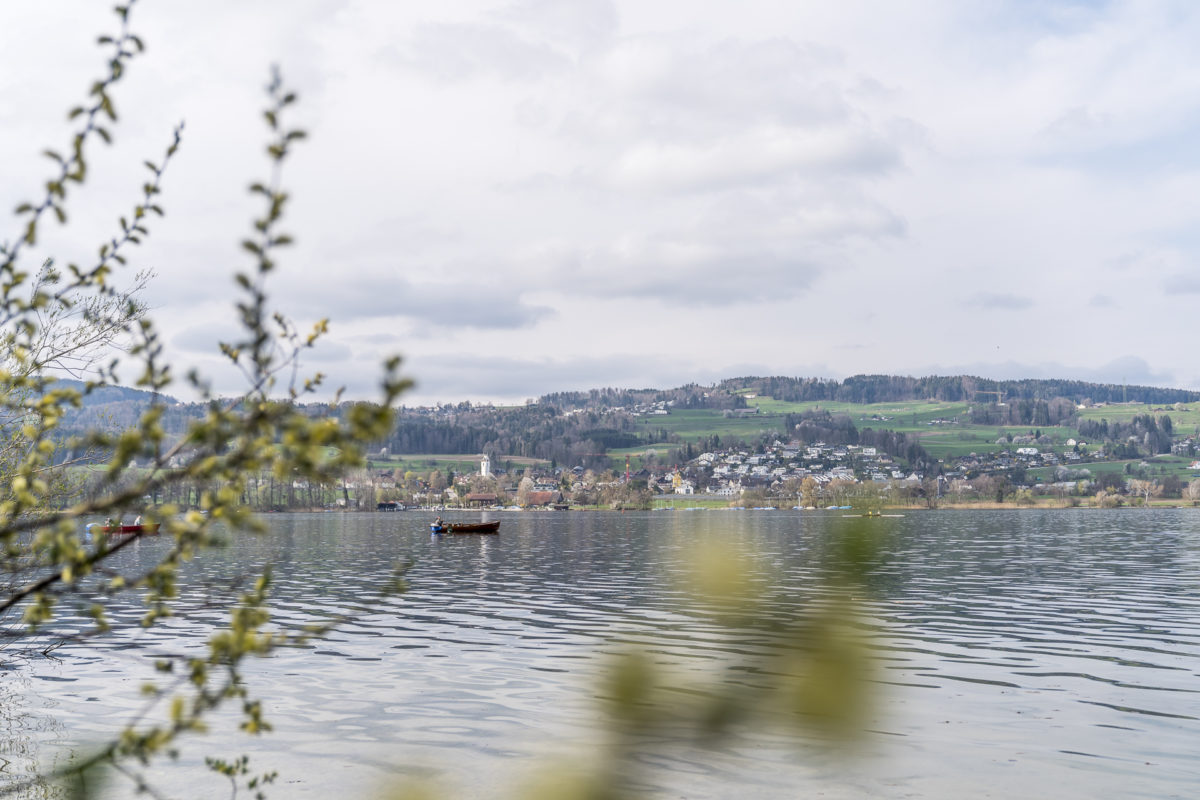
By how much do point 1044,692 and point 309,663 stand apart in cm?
2237

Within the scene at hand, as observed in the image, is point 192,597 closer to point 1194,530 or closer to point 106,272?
point 106,272

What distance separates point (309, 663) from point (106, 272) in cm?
2683

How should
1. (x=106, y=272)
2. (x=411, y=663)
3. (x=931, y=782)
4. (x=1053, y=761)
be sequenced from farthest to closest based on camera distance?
1. (x=411, y=663)
2. (x=1053, y=761)
3. (x=931, y=782)
4. (x=106, y=272)

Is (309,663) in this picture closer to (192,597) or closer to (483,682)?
(483,682)

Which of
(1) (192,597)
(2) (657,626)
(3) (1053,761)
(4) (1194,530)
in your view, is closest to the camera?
(3) (1053,761)

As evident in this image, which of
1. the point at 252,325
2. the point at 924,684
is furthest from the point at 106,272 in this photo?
the point at 924,684

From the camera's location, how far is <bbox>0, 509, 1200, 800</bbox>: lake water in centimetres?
1872

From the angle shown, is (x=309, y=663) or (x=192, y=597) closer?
(x=309, y=663)

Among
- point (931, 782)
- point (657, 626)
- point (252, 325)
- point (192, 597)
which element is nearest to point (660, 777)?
point (931, 782)

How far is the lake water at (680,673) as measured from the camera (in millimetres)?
18719

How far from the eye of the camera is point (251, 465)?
14.6 ft

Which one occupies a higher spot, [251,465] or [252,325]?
[252,325]

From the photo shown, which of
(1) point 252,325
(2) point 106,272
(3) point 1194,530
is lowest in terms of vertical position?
(3) point 1194,530

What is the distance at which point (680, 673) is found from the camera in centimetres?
2594
